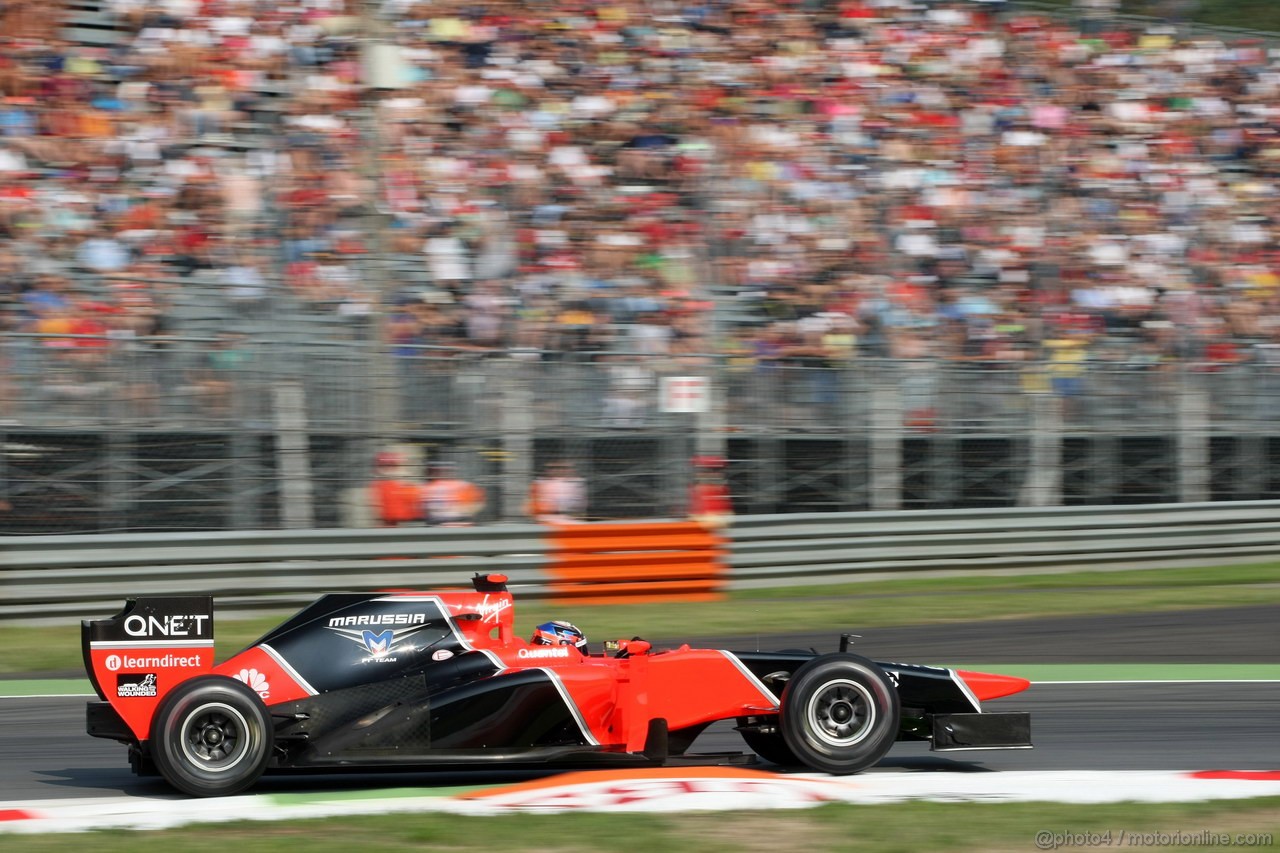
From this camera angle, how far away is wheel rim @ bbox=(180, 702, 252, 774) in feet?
20.0

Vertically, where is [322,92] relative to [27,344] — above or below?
above

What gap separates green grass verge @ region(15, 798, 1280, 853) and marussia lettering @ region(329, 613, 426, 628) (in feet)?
2.87

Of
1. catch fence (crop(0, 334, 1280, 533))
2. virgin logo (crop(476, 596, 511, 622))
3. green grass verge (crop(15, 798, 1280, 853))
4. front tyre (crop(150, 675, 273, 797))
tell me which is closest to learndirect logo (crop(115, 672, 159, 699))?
front tyre (crop(150, 675, 273, 797))

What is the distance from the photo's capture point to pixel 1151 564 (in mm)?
15156

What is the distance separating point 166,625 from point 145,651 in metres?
0.13

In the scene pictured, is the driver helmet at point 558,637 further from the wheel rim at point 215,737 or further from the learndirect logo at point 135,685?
the learndirect logo at point 135,685

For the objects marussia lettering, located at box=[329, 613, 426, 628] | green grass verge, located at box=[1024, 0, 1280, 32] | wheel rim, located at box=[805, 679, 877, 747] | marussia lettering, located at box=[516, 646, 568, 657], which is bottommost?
wheel rim, located at box=[805, 679, 877, 747]

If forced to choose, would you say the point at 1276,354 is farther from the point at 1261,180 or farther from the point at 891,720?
the point at 891,720

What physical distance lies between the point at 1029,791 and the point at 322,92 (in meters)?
10.1

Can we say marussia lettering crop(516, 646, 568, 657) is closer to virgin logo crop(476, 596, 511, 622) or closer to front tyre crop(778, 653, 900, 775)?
virgin logo crop(476, 596, 511, 622)

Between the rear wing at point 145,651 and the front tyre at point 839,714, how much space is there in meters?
2.42

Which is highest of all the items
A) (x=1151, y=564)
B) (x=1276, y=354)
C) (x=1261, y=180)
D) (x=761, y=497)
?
(x=1261, y=180)

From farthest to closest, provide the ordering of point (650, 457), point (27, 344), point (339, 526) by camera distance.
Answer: point (650, 457) < point (339, 526) < point (27, 344)

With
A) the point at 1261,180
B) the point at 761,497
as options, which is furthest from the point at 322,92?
the point at 1261,180
